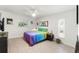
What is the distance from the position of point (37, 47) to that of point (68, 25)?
3.35ft

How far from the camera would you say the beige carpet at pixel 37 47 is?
6.24 ft

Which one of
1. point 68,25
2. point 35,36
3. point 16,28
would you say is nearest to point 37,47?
point 35,36

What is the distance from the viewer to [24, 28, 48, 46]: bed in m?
1.87

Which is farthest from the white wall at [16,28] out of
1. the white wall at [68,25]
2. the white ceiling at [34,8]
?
the white wall at [68,25]

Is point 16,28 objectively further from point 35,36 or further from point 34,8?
point 34,8

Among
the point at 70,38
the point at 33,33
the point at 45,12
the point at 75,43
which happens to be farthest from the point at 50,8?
the point at 75,43

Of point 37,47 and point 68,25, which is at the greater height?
point 68,25

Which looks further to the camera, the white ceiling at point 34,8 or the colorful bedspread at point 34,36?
the colorful bedspread at point 34,36

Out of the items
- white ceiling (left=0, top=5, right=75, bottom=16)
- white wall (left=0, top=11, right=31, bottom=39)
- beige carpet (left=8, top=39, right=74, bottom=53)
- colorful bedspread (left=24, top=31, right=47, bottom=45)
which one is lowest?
beige carpet (left=8, top=39, right=74, bottom=53)

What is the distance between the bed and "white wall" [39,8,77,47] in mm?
204

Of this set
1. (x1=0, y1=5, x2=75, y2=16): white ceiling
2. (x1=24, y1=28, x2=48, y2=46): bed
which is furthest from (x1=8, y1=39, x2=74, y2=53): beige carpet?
(x1=0, y1=5, x2=75, y2=16): white ceiling

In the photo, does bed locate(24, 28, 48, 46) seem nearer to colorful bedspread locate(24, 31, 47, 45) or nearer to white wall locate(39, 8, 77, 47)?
colorful bedspread locate(24, 31, 47, 45)

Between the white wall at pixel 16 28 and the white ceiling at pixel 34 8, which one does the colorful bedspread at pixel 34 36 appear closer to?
the white wall at pixel 16 28

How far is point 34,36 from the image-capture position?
73.7 inches
